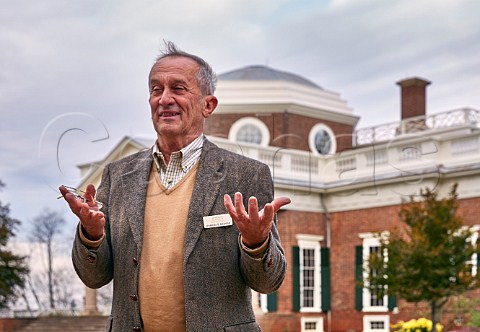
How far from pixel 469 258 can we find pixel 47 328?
1315 centimetres

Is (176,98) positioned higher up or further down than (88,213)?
higher up

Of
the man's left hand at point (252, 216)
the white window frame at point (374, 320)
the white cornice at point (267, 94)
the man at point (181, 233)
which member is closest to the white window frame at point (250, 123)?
the white cornice at point (267, 94)

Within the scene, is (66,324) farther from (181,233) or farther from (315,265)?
(181,233)

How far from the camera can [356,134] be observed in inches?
1230

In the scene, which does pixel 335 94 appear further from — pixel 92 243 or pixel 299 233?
Result: pixel 92 243

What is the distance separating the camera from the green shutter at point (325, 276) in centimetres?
2525

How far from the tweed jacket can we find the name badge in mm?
24

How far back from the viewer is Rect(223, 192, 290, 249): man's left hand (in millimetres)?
2996

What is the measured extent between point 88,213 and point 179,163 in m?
0.50

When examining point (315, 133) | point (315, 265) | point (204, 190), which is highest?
point (315, 133)

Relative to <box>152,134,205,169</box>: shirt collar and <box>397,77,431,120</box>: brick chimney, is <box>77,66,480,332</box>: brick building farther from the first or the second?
<box>152,134,205,169</box>: shirt collar

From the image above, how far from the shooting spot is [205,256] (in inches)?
129

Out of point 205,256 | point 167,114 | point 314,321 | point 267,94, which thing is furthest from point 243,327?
point 267,94

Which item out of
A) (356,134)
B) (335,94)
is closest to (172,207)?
(356,134)
